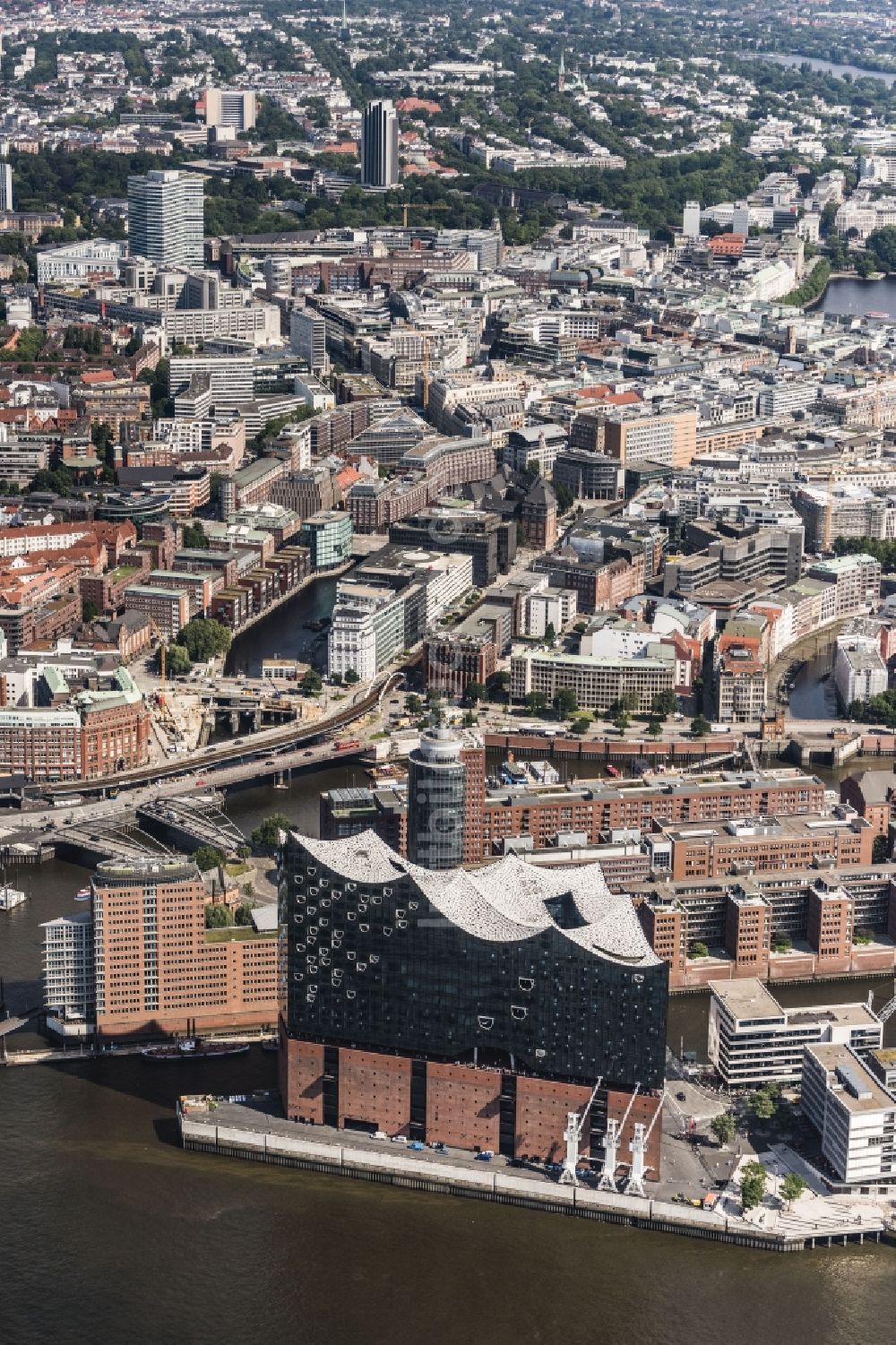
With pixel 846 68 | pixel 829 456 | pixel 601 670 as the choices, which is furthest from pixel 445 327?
pixel 846 68

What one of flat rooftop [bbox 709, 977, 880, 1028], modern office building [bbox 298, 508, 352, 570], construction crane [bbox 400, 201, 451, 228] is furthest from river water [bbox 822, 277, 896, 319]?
flat rooftop [bbox 709, 977, 880, 1028]

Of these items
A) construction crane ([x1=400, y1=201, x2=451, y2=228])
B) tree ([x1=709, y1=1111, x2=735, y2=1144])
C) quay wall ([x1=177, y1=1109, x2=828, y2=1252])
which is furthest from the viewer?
construction crane ([x1=400, y1=201, x2=451, y2=228])

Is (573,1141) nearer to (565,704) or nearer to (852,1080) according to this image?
(852,1080)

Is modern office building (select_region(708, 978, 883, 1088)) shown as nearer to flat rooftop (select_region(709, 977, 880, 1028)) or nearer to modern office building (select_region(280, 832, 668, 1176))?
flat rooftop (select_region(709, 977, 880, 1028))

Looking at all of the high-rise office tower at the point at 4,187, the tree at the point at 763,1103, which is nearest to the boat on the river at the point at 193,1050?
the tree at the point at 763,1103

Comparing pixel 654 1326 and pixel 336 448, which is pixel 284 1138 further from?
pixel 336 448

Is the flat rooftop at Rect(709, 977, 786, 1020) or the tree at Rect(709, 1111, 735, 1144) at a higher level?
the flat rooftop at Rect(709, 977, 786, 1020)

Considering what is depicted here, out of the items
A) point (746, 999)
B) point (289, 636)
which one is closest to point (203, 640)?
point (289, 636)
